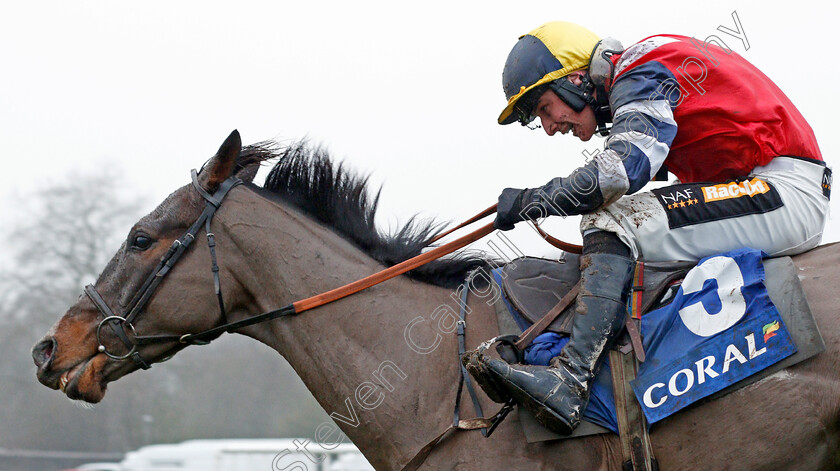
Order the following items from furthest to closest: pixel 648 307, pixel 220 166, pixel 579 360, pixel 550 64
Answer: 1. pixel 220 166
2. pixel 550 64
3. pixel 648 307
4. pixel 579 360

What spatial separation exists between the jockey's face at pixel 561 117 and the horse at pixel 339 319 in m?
0.86

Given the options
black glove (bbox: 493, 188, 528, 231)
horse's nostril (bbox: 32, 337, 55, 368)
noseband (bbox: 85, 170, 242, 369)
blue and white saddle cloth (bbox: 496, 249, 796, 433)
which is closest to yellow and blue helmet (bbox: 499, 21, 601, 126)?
black glove (bbox: 493, 188, 528, 231)

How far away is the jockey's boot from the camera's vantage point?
9.58 feet

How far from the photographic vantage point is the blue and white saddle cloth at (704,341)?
2920 millimetres

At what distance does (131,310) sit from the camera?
12.4 ft

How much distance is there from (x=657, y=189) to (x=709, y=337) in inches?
30.5

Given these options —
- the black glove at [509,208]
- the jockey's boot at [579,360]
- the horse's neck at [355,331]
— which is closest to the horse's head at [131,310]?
the horse's neck at [355,331]

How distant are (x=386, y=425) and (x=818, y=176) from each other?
246 cm

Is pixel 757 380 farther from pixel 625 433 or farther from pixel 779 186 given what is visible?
pixel 779 186

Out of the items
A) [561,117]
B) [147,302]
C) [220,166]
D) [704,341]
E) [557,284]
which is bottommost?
[704,341]

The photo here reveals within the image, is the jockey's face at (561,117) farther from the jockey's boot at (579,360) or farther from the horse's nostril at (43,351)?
the horse's nostril at (43,351)

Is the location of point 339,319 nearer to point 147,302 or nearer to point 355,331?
point 355,331

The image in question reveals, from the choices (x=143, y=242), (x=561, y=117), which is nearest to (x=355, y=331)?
(x=143, y=242)

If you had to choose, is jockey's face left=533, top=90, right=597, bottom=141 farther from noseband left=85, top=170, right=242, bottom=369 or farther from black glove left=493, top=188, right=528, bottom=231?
noseband left=85, top=170, right=242, bottom=369
